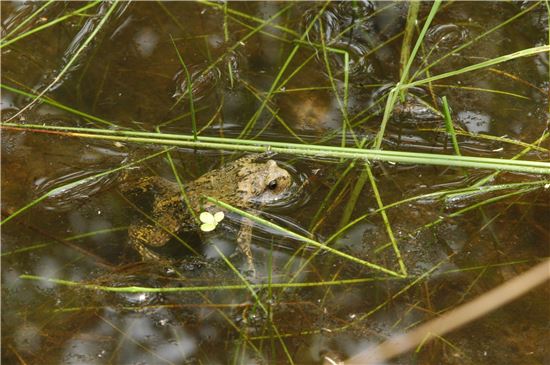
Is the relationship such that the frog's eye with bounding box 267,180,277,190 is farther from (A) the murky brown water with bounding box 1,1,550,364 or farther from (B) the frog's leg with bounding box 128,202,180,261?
(B) the frog's leg with bounding box 128,202,180,261

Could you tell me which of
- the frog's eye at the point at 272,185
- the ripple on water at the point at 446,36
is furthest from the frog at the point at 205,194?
the ripple on water at the point at 446,36

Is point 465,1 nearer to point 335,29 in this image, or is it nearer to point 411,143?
point 335,29

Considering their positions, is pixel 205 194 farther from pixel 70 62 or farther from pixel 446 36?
pixel 446 36

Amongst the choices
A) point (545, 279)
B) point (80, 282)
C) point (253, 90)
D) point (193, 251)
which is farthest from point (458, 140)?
point (80, 282)

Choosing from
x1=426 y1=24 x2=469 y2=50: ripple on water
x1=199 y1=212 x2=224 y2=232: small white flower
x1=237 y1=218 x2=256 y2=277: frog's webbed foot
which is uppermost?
x1=426 y1=24 x2=469 y2=50: ripple on water

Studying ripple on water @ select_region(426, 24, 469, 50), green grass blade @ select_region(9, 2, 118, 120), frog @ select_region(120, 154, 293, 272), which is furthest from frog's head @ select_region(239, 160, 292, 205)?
ripple on water @ select_region(426, 24, 469, 50)

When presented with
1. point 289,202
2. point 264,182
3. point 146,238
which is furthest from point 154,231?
point 289,202

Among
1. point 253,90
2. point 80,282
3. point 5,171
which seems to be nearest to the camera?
point 80,282

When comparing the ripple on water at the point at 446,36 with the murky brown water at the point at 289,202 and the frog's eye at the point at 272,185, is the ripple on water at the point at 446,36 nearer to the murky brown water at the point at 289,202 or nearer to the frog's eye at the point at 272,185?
the murky brown water at the point at 289,202
